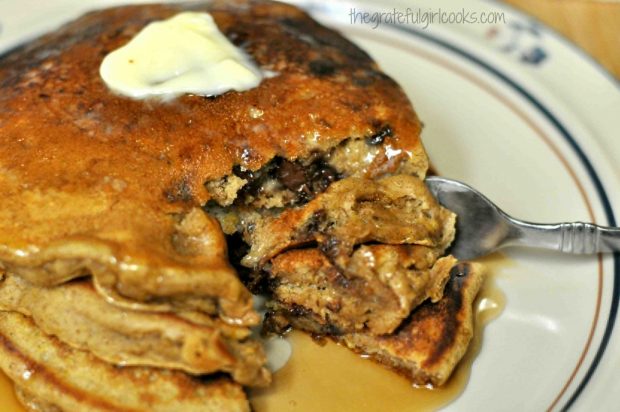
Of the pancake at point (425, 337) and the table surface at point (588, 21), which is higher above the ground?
the table surface at point (588, 21)

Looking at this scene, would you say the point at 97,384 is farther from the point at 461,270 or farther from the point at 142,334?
the point at 461,270

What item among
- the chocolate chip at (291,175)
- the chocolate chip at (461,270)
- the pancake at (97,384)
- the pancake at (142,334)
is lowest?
the pancake at (97,384)

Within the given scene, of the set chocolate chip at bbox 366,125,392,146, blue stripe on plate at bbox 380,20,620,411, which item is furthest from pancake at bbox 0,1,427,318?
blue stripe on plate at bbox 380,20,620,411

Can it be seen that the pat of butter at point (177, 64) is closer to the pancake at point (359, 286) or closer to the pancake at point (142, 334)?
the pancake at point (359, 286)

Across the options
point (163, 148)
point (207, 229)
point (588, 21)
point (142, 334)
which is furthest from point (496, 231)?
point (588, 21)

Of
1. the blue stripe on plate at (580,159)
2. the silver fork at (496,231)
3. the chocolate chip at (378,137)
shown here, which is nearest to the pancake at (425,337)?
the silver fork at (496,231)

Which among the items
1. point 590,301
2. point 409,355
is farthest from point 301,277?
point 590,301

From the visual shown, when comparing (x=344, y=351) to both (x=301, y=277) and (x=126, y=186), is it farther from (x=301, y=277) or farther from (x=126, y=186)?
(x=126, y=186)
